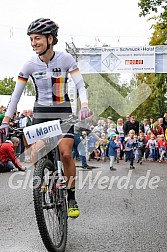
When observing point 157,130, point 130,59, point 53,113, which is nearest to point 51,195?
point 53,113

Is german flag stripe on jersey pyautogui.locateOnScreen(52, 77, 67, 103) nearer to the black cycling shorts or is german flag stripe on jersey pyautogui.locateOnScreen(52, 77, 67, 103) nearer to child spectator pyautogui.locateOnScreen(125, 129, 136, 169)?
the black cycling shorts

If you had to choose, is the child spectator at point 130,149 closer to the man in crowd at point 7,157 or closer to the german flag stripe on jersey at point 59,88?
the man in crowd at point 7,157

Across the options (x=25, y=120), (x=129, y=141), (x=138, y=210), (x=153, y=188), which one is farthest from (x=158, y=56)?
(x=138, y=210)

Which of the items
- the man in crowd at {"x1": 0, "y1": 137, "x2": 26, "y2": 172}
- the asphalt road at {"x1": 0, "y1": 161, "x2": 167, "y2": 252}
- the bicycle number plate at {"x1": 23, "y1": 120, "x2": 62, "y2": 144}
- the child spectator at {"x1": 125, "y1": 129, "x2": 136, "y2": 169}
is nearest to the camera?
the bicycle number plate at {"x1": 23, "y1": 120, "x2": 62, "y2": 144}

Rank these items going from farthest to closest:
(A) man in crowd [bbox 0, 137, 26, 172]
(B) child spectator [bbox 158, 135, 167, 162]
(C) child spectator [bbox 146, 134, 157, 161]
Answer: (C) child spectator [bbox 146, 134, 157, 161] → (B) child spectator [bbox 158, 135, 167, 162] → (A) man in crowd [bbox 0, 137, 26, 172]

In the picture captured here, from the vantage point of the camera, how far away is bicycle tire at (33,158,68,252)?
427cm

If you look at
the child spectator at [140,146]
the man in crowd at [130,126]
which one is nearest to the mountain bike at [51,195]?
the child spectator at [140,146]

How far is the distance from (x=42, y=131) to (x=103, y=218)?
2.05m

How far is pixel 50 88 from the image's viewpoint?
16.9 feet

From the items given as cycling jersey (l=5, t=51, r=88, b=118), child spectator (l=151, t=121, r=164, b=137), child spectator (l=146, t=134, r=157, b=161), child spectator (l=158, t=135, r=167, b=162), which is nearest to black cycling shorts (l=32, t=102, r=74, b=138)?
cycling jersey (l=5, t=51, r=88, b=118)

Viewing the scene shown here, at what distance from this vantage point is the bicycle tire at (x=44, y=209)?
4270 mm

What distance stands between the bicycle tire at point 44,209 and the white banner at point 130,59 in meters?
19.7

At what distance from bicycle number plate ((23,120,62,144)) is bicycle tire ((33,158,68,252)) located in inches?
8.8

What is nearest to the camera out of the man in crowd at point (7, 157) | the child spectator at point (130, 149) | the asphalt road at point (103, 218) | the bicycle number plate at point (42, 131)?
the bicycle number plate at point (42, 131)
